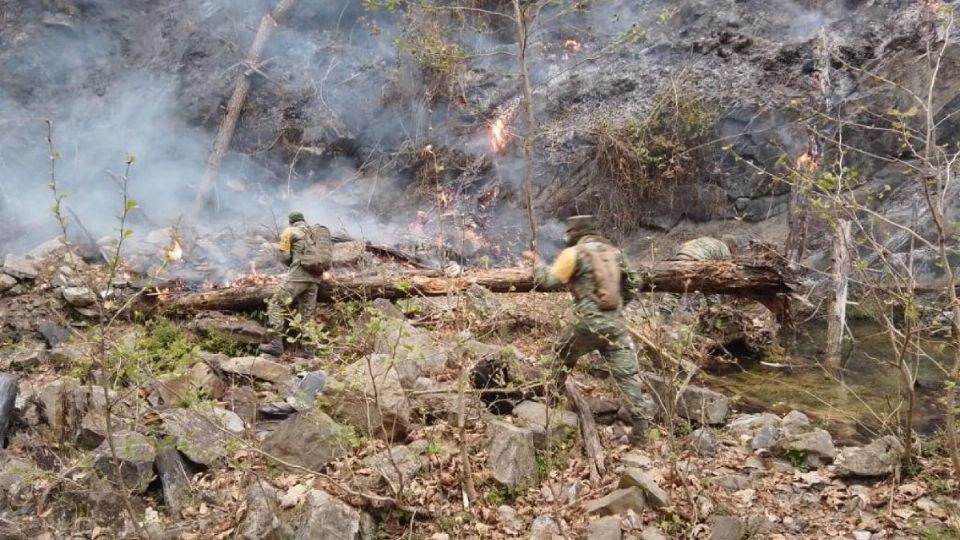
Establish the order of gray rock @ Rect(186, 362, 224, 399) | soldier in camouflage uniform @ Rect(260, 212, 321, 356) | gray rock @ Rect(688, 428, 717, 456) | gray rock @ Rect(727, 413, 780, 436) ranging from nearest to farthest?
gray rock @ Rect(688, 428, 717, 456) → gray rock @ Rect(727, 413, 780, 436) → gray rock @ Rect(186, 362, 224, 399) → soldier in camouflage uniform @ Rect(260, 212, 321, 356)

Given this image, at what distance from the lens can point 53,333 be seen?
759cm

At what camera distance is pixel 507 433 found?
457 cm

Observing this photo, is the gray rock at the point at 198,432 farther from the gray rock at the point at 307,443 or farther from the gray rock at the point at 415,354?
the gray rock at the point at 415,354

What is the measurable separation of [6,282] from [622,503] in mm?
8673

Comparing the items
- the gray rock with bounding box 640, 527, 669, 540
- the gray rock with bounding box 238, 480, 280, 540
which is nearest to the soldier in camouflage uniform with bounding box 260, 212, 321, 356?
the gray rock with bounding box 238, 480, 280, 540

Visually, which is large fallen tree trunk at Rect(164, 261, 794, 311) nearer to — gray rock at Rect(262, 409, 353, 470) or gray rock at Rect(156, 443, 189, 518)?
gray rock at Rect(262, 409, 353, 470)

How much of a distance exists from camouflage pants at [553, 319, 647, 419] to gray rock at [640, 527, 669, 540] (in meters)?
Result: 1.43

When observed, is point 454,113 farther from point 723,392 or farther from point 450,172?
point 723,392

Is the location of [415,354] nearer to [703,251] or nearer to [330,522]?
[330,522]

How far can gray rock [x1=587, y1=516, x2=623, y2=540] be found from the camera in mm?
3746

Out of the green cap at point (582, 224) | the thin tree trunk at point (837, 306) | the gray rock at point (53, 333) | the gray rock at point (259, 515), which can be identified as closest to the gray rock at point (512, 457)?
the gray rock at point (259, 515)

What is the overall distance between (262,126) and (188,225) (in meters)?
3.62

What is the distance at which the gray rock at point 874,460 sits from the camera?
4.44 meters

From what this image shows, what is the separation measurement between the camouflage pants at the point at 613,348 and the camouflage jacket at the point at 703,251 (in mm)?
2732
